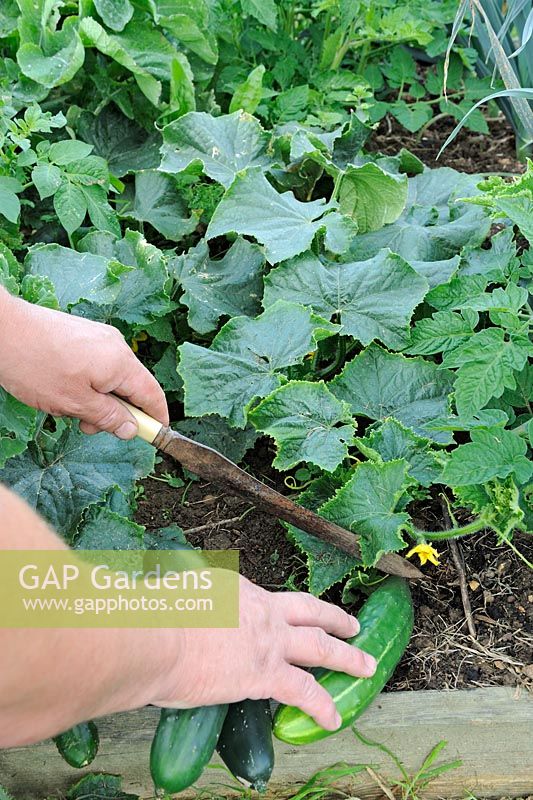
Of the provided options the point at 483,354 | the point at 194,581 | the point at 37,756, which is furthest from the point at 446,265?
the point at 37,756

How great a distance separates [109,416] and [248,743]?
29.6 inches

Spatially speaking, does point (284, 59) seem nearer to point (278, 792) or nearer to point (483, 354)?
point (483, 354)

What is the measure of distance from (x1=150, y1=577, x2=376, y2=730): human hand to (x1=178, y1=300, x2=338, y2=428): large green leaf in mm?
614

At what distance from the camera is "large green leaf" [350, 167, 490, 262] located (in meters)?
2.84

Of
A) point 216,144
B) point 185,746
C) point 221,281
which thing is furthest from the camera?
point 216,144

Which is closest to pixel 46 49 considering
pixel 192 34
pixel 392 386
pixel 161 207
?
pixel 192 34

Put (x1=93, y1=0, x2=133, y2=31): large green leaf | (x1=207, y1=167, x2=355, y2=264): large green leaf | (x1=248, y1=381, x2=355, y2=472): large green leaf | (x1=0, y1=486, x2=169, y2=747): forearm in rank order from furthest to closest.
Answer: (x1=93, y1=0, x2=133, y2=31): large green leaf, (x1=207, y1=167, x2=355, y2=264): large green leaf, (x1=248, y1=381, x2=355, y2=472): large green leaf, (x1=0, y1=486, x2=169, y2=747): forearm

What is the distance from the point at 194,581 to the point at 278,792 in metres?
0.65

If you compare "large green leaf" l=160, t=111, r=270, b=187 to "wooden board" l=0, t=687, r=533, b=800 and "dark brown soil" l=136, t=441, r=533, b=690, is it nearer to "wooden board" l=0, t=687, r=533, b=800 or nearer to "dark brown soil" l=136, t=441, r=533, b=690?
"dark brown soil" l=136, t=441, r=533, b=690

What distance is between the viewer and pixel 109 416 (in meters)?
2.06

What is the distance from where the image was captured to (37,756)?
2176mm

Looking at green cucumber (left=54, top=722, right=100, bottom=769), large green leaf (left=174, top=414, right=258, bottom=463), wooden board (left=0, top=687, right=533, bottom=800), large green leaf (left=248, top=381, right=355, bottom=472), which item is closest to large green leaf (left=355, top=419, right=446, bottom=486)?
large green leaf (left=248, top=381, right=355, bottom=472)

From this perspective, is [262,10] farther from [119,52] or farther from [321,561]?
[321,561]

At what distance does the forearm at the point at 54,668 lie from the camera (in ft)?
4.26
